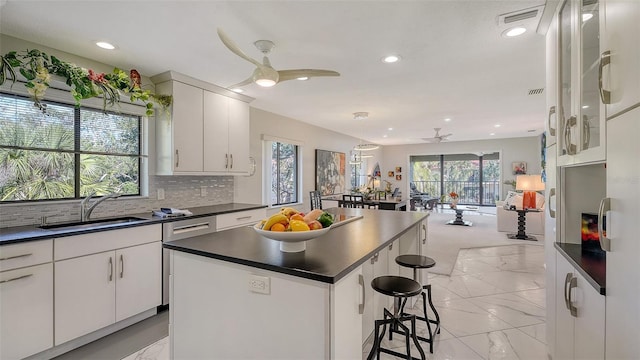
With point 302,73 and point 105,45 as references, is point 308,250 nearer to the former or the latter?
point 302,73

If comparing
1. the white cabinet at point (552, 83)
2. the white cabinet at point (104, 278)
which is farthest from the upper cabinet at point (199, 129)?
the white cabinet at point (552, 83)

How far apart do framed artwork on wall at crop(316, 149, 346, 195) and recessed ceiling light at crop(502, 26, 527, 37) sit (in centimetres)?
428

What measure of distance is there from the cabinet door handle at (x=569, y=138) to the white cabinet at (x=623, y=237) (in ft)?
1.45

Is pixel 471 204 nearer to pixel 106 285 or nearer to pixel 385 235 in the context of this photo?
pixel 385 235

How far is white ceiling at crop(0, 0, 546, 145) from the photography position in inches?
74.9

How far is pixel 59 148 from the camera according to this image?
2541mm

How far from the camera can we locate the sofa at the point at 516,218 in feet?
19.5

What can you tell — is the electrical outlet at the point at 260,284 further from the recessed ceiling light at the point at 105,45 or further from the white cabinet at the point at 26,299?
the recessed ceiling light at the point at 105,45

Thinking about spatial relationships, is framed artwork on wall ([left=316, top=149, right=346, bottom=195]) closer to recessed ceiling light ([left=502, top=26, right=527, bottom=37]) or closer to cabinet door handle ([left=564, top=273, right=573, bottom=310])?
recessed ceiling light ([left=502, top=26, right=527, bottom=37])

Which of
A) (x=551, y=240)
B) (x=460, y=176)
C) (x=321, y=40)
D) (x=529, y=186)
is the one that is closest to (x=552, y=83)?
(x=551, y=240)

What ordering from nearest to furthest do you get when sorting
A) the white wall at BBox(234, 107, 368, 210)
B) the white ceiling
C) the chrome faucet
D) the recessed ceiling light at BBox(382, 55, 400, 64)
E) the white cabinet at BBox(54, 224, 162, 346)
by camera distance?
the white ceiling, the white cabinet at BBox(54, 224, 162, 346), the chrome faucet, the recessed ceiling light at BBox(382, 55, 400, 64), the white wall at BBox(234, 107, 368, 210)

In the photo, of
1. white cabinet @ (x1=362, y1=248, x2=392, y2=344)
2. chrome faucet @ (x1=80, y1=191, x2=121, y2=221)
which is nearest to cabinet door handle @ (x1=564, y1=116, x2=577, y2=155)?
white cabinet @ (x1=362, y1=248, x2=392, y2=344)

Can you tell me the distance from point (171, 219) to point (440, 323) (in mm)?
2718

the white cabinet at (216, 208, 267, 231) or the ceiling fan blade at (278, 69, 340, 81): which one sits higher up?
the ceiling fan blade at (278, 69, 340, 81)
